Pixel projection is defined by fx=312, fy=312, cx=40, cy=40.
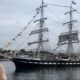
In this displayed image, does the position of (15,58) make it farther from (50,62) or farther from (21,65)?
(50,62)

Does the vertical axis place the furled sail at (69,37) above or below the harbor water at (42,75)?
above

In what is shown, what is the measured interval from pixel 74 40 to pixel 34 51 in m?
19.6

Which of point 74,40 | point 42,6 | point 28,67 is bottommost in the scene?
point 28,67

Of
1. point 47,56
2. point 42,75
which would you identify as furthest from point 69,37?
point 42,75

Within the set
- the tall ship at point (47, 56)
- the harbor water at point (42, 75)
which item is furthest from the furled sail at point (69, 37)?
the harbor water at point (42, 75)

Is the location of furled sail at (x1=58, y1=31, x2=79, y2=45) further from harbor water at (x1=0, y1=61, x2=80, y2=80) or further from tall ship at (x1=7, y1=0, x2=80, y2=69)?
harbor water at (x1=0, y1=61, x2=80, y2=80)

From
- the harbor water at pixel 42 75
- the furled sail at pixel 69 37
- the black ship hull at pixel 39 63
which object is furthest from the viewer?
the furled sail at pixel 69 37

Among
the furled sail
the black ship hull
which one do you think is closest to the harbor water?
the black ship hull

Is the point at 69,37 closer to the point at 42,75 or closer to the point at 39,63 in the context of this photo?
the point at 39,63

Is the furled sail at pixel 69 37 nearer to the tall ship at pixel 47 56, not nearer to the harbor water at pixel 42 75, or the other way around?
the tall ship at pixel 47 56

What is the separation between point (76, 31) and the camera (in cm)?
12169

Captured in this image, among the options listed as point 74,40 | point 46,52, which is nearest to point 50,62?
point 46,52

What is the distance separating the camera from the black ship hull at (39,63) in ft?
302

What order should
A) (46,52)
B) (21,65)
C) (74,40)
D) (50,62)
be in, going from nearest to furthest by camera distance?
(21,65) < (50,62) < (46,52) < (74,40)
